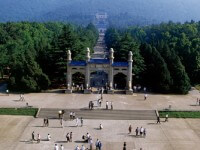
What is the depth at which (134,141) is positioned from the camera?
35062 mm

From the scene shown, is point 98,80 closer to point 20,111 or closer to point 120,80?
point 120,80

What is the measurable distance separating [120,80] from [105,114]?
14.6 metres

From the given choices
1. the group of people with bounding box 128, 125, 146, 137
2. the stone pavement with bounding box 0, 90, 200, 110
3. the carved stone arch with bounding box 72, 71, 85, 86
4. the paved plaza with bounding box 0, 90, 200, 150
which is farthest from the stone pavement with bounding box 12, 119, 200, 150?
the carved stone arch with bounding box 72, 71, 85, 86

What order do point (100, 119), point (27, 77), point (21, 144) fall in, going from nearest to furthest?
point (21, 144) < point (100, 119) < point (27, 77)

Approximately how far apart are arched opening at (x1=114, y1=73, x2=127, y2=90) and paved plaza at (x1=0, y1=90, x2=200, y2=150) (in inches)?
241

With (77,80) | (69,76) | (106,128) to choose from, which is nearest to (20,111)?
(106,128)

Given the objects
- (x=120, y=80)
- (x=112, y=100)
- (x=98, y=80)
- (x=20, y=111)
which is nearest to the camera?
(x=20, y=111)

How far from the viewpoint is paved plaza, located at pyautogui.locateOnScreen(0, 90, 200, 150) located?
34250 millimetres

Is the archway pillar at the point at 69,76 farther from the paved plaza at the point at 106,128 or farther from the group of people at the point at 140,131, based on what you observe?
the group of people at the point at 140,131

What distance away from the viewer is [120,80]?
188 ft

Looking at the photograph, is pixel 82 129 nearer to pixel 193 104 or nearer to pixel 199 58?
pixel 193 104

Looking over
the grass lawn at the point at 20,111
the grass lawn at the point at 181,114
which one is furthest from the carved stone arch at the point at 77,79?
the grass lawn at the point at 181,114

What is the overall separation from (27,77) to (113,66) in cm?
1225

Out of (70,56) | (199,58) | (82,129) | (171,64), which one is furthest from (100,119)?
(199,58)
